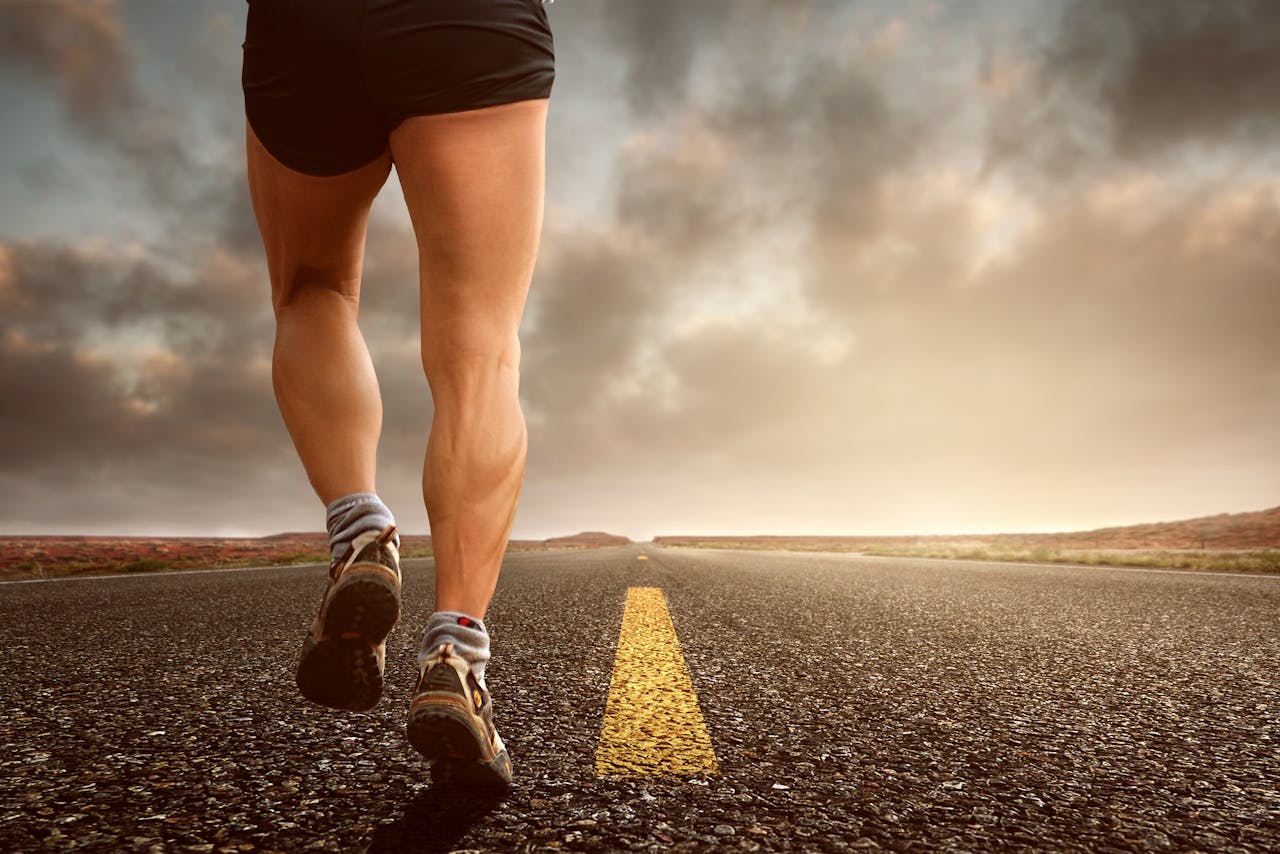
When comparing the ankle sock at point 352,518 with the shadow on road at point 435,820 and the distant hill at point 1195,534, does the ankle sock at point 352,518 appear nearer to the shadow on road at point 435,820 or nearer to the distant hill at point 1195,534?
the shadow on road at point 435,820

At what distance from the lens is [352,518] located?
1.54 metres

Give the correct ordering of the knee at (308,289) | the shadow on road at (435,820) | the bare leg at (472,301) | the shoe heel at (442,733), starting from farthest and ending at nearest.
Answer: the knee at (308,289) → the bare leg at (472,301) → the shoe heel at (442,733) → the shadow on road at (435,820)

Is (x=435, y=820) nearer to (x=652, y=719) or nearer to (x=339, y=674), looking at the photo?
(x=339, y=674)

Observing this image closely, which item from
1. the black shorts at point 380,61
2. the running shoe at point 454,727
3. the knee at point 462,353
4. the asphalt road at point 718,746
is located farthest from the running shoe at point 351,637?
the black shorts at point 380,61

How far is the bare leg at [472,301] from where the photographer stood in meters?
1.35

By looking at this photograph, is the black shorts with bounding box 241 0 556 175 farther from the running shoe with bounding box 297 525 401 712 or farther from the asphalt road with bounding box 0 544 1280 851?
the asphalt road with bounding box 0 544 1280 851

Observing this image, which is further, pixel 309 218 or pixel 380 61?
pixel 309 218

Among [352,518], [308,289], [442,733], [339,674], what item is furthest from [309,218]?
[442,733]

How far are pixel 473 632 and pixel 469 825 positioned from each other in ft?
1.07

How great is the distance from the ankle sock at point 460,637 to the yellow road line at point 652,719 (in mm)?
313

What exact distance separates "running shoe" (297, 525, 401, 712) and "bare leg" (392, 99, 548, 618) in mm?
175

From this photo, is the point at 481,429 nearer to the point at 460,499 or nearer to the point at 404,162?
the point at 460,499

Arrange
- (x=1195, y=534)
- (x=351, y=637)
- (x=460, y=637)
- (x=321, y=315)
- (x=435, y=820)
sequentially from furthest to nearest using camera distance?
(x=1195, y=534), (x=321, y=315), (x=351, y=637), (x=460, y=637), (x=435, y=820)

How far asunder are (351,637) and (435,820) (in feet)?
1.48
